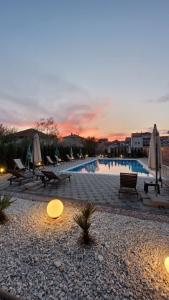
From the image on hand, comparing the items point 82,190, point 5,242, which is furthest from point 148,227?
point 82,190

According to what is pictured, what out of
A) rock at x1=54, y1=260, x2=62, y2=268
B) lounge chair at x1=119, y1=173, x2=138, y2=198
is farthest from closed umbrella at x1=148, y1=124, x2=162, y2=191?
rock at x1=54, y1=260, x2=62, y2=268

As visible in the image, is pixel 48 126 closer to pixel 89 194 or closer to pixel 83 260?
pixel 89 194

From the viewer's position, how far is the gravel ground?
236 cm

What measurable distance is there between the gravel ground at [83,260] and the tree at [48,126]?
36.4 meters

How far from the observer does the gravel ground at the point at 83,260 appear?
236 centimetres

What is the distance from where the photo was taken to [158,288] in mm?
2377

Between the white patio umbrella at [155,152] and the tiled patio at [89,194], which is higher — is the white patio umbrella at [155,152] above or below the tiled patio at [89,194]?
above

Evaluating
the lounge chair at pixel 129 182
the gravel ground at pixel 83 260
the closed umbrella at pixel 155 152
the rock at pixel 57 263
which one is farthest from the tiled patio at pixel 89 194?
the rock at pixel 57 263

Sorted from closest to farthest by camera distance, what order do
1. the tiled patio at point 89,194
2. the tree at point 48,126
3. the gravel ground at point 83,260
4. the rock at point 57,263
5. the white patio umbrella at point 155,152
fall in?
the gravel ground at point 83,260 → the rock at point 57,263 → the tiled patio at point 89,194 → the white patio umbrella at point 155,152 → the tree at point 48,126

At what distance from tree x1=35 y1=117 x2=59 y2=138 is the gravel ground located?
36.4m

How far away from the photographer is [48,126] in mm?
41031

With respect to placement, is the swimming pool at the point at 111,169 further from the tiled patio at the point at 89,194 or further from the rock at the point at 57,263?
the rock at the point at 57,263

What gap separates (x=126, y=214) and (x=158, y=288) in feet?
8.43

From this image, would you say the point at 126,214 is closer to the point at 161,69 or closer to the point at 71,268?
the point at 71,268
